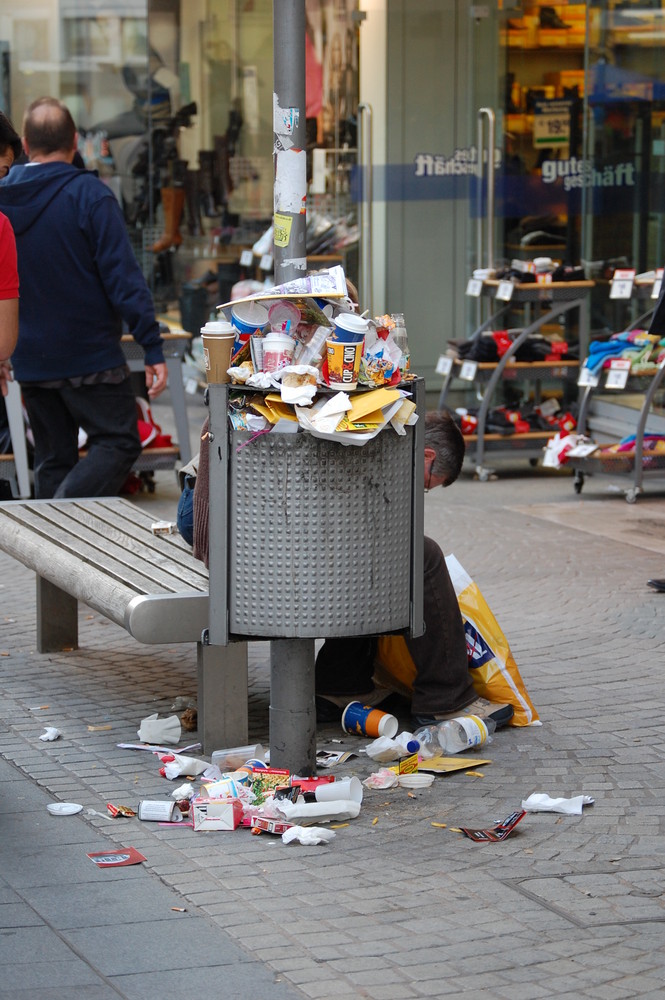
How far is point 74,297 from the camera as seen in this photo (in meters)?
6.57

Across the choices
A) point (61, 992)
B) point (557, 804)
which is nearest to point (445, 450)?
point (557, 804)

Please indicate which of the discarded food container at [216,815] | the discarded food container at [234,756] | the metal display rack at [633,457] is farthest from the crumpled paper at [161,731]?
the metal display rack at [633,457]

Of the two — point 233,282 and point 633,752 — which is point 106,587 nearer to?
point 633,752

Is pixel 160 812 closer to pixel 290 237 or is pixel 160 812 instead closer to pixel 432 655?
pixel 432 655

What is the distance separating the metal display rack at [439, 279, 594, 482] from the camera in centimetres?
1019

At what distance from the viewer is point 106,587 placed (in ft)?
15.6

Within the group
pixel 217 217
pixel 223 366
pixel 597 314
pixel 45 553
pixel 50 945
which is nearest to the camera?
pixel 50 945

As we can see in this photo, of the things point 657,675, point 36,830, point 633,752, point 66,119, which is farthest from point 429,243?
point 36,830

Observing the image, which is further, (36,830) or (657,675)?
(657,675)

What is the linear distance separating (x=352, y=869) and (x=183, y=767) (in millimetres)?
848

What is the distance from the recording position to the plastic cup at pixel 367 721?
4992 mm

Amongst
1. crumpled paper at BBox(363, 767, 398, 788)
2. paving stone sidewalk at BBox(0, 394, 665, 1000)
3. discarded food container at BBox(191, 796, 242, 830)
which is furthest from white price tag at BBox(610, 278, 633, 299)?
discarded food container at BBox(191, 796, 242, 830)

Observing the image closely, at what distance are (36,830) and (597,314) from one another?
764cm

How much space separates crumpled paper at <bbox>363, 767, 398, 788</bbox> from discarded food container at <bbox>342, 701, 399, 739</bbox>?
347mm
